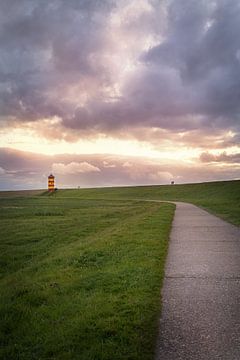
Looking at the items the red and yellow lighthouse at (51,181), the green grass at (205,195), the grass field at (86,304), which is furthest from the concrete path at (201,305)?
the red and yellow lighthouse at (51,181)

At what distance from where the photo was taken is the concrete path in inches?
206

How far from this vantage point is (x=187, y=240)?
1526cm

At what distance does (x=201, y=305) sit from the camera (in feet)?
22.8

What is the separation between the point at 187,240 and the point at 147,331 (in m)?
9.74

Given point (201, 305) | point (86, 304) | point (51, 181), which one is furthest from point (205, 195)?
point (86, 304)

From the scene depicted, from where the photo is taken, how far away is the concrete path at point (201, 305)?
5234mm

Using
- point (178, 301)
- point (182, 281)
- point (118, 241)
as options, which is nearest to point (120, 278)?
point (182, 281)

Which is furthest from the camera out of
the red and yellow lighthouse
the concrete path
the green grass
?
the red and yellow lighthouse

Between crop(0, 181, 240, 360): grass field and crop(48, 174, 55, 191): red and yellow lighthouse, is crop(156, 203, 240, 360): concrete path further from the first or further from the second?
crop(48, 174, 55, 191): red and yellow lighthouse

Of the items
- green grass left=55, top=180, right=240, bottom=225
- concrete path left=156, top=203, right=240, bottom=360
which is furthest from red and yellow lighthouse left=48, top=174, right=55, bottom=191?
concrete path left=156, top=203, right=240, bottom=360

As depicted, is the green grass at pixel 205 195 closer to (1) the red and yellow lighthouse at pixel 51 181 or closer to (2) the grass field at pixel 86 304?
(2) the grass field at pixel 86 304

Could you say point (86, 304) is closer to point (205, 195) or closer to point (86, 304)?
point (86, 304)

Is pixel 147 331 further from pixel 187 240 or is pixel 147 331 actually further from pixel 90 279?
pixel 187 240

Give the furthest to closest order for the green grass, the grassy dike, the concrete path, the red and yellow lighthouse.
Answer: the red and yellow lighthouse → the green grass → the grassy dike → the concrete path
